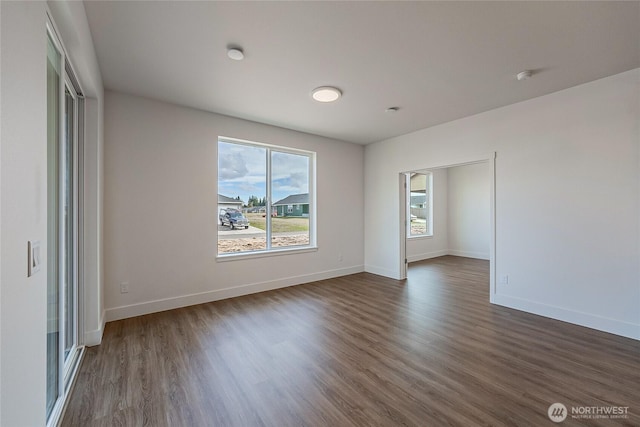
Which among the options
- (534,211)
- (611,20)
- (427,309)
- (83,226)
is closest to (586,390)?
(427,309)

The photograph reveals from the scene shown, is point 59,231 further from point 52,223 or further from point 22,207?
point 22,207

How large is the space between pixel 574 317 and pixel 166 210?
505 cm

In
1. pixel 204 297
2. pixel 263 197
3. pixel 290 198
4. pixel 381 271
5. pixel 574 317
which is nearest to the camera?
pixel 574 317

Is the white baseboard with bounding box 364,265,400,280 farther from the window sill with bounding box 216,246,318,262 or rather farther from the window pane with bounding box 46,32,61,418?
the window pane with bounding box 46,32,61,418

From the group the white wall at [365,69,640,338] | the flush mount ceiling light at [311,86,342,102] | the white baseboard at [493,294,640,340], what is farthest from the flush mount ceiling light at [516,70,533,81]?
the white baseboard at [493,294,640,340]

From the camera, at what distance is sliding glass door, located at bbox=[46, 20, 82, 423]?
1.62 meters

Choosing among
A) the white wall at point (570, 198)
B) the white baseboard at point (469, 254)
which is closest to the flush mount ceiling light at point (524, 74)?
the white wall at point (570, 198)

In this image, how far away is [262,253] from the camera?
4258 mm

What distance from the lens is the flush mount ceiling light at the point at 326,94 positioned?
117 inches

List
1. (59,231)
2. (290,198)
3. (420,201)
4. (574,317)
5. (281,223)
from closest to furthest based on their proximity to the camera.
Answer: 1. (59,231)
2. (574,317)
3. (281,223)
4. (290,198)
5. (420,201)

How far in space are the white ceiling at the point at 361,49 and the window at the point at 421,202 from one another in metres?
3.86

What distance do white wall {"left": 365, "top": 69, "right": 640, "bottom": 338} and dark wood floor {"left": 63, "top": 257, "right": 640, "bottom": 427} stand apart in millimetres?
315

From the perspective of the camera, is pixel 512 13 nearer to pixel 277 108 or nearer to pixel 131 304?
pixel 277 108

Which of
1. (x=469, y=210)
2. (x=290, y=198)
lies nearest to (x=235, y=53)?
(x=290, y=198)
